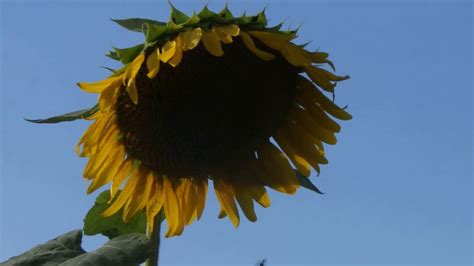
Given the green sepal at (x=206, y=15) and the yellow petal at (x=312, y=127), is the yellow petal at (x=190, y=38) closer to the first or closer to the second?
the green sepal at (x=206, y=15)

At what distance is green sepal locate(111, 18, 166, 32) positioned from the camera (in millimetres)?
2326

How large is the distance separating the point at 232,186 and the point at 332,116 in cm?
44

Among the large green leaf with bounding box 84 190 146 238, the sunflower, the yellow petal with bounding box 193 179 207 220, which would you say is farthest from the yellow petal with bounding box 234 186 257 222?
the large green leaf with bounding box 84 190 146 238

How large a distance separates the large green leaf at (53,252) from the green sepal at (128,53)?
1.92 ft

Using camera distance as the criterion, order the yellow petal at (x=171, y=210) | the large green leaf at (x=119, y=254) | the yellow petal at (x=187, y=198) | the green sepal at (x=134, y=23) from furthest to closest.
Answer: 1. the yellow petal at (x=187, y=198)
2. the yellow petal at (x=171, y=210)
3. the green sepal at (x=134, y=23)
4. the large green leaf at (x=119, y=254)

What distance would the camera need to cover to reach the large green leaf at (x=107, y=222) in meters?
2.56

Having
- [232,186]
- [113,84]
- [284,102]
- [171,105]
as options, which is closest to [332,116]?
[284,102]

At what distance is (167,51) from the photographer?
7.50ft

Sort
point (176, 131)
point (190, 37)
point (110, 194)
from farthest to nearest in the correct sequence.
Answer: point (110, 194) → point (176, 131) → point (190, 37)

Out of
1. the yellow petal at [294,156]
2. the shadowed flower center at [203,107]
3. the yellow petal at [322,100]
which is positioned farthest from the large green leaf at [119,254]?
the yellow petal at [322,100]

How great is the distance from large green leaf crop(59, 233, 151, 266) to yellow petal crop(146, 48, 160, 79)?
1.63 feet

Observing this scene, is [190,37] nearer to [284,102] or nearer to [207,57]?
[207,57]

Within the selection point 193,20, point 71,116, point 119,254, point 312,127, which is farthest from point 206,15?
point 119,254

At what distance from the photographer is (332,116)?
270 centimetres
